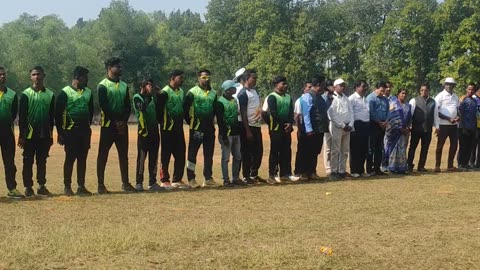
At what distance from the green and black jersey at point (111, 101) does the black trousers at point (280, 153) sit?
2.94 m

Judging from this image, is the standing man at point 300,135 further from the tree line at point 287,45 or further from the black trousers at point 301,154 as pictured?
the tree line at point 287,45

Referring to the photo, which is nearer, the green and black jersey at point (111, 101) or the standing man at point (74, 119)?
the standing man at point (74, 119)

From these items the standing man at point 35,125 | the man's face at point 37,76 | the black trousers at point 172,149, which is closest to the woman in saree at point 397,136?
the black trousers at point 172,149

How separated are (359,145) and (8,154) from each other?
6.69 m

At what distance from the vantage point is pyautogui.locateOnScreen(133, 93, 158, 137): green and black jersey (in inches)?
427

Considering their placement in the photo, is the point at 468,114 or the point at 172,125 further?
the point at 468,114

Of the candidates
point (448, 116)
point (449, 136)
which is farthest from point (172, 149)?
point (449, 136)

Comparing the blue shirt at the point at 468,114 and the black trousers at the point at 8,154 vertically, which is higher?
the blue shirt at the point at 468,114

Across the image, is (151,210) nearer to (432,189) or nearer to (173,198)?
(173,198)

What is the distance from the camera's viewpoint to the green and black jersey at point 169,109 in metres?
11.0

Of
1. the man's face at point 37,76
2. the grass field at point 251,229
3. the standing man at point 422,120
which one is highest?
the man's face at point 37,76

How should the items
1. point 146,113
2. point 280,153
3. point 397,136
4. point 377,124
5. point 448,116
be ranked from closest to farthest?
1. point 146,113
2. point 280,153
3. point 377,124
4. point 397,136
5. point 448,116

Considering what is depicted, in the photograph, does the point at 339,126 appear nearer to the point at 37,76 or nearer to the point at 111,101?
the point at 111,101

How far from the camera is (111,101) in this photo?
10.4 metres
